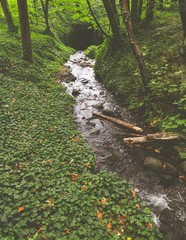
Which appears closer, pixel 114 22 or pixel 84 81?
pixel 114 22

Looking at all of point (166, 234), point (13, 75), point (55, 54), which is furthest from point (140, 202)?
point (55, 54)

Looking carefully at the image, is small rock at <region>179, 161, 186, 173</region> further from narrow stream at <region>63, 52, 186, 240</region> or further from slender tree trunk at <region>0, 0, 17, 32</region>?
slender tree trunk at <region>0, 0, 17, 32</region>

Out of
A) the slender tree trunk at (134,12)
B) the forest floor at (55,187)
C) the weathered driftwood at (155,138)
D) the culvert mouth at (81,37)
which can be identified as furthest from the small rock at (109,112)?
the culvert mouth at (81,37)

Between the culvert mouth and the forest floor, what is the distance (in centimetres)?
2091

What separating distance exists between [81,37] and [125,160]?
26068 millimetres

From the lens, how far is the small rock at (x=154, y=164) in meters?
7.31

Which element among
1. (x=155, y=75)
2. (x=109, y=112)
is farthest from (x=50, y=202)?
(x=155, y=75)

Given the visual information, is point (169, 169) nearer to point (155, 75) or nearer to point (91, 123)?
point (91, 123)

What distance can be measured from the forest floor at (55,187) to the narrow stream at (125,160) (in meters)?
0.47

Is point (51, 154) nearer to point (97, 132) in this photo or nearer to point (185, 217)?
point (97, 132)

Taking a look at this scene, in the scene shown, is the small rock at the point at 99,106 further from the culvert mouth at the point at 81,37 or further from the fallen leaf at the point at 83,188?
the culvert mouth at the point at 81,37

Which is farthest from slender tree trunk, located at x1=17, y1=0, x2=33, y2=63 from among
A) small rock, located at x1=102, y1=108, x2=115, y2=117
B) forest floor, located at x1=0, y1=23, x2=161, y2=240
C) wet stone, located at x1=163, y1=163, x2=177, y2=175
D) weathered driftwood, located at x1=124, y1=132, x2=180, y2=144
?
wet stone, located at x1=163, y1=163, x2=177, y2=175

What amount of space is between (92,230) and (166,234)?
171 cm

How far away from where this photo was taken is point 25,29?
13.4m
